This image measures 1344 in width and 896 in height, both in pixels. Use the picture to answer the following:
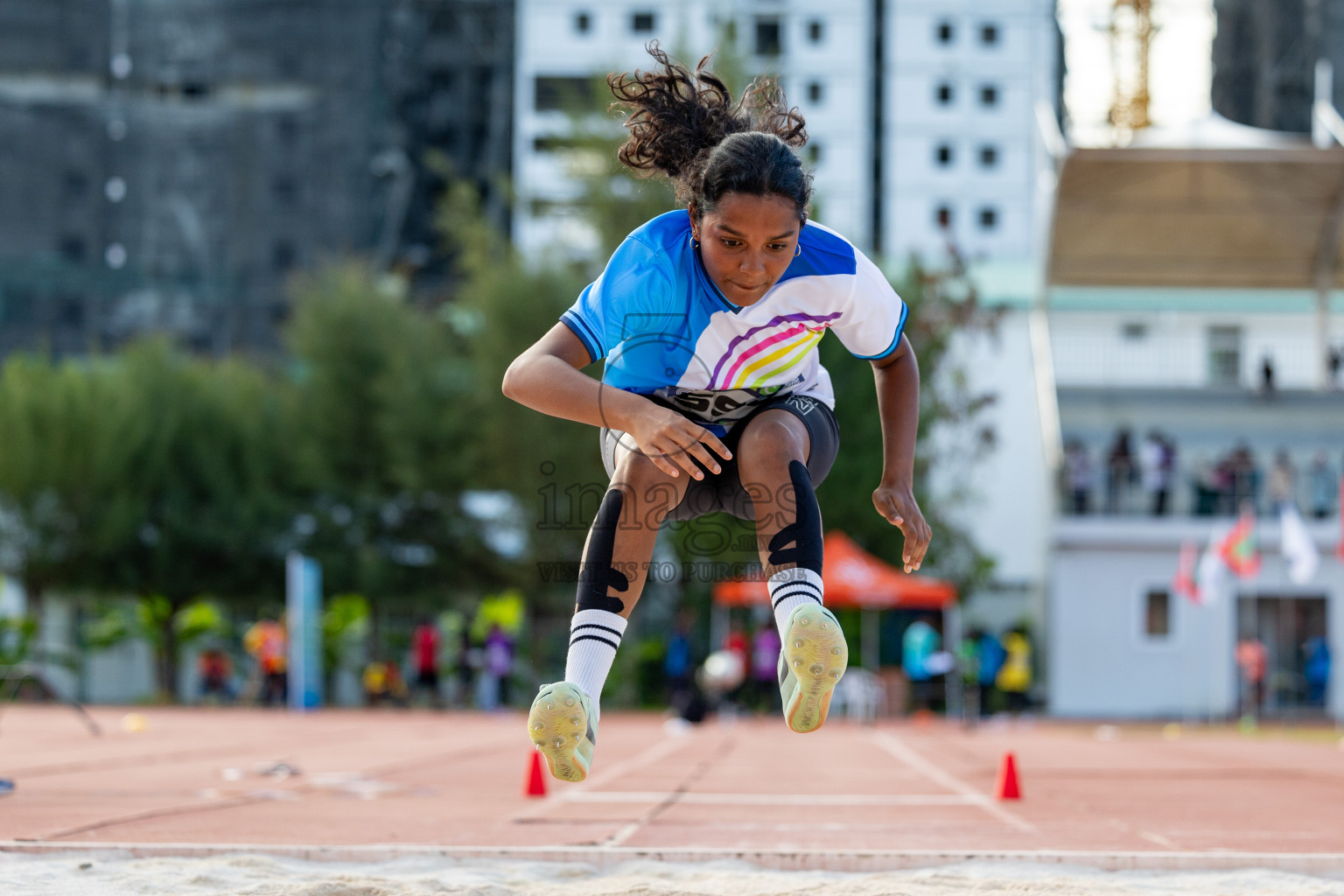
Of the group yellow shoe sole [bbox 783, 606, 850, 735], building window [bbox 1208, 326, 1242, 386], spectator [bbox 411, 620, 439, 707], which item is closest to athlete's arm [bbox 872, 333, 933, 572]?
yellow shoe sole [bbox 783, 606, 850, 735]

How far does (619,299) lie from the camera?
12.3 ft

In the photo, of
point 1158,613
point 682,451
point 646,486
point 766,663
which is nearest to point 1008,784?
point 646,486

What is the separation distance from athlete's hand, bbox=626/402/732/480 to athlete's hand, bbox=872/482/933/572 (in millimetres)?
966

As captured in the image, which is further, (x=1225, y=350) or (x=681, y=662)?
(x=1225, y=350)

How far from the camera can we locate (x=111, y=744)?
41.3 feet

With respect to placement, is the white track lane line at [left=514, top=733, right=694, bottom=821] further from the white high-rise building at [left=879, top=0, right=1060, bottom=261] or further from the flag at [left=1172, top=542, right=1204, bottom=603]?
the white high-rise building at [left=879, top=0, right=1060, bottom=261]

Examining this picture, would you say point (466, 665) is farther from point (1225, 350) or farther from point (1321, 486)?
point (1225, 350)

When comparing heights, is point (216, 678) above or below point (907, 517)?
below

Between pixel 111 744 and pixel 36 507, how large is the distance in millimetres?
14946

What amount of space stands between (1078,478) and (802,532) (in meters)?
23.1

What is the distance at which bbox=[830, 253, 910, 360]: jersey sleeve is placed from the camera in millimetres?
4078

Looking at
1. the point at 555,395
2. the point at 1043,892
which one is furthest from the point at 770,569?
the point at 1043,892

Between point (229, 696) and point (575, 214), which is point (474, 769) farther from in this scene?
point (575, 214)

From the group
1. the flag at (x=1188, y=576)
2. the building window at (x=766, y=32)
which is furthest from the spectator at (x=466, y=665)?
the building window at (x=766, y=32)
